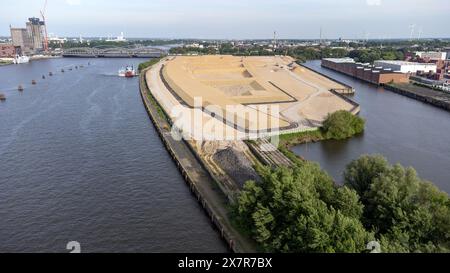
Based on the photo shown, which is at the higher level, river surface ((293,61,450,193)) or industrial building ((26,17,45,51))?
industrial building ((26,17,45,51))

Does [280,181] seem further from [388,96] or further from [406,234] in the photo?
[388,96]

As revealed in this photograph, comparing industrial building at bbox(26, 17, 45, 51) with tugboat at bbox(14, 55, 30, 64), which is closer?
tugboat at bbox(14, 55, 30, 64)

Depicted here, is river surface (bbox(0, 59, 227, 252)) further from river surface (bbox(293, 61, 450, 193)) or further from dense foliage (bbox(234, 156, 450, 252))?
river surface (bbox(293, 61, 450, 193))

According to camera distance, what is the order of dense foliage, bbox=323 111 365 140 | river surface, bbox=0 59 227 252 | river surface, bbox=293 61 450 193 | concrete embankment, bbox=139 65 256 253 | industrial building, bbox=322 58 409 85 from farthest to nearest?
industrial building, bbox=322 58 409 85
dense foliage, bbox=323 111 365 140
river surface, bbox=293 61 450 193
river surface, bbox=0 59 227 252
concrete embankment, bbox=139 65 256 253

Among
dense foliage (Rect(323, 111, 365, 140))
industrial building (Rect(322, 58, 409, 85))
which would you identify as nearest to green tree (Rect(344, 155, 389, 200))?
dense foliage (Rect(323, 111, 365, 140))

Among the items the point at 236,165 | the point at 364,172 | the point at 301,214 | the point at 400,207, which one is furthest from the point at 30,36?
the point at 400,207

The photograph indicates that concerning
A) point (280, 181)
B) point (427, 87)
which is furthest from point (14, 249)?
point (427, 87)

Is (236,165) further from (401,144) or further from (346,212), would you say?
(401,144)

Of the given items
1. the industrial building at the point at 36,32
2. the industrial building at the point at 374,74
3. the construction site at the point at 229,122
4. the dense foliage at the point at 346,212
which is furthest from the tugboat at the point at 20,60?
the dense foliage at the point at 346,212

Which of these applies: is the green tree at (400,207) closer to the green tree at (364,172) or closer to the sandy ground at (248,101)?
the green tree at (364,172)
